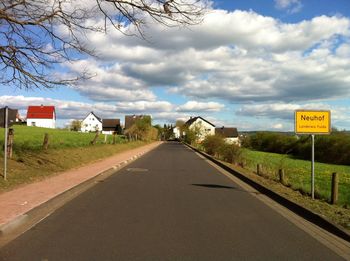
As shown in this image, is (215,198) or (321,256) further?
(215,198)

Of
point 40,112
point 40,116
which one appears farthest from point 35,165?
point 40,112

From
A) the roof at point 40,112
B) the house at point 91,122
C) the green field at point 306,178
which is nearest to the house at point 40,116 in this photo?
the roof at point 40,112

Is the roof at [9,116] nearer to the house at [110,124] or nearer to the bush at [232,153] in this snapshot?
the bush at [232,153]

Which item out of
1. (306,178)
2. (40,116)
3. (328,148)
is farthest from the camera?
(40,116)

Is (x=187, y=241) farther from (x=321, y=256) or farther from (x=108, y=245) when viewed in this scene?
(x=321, y=256)

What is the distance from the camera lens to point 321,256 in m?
6.57

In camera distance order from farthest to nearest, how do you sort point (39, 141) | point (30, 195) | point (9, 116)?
1. point (39, 141)
2. point (9, 116)
3. point (30, 195)

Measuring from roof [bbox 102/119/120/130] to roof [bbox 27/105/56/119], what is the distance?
2531cm

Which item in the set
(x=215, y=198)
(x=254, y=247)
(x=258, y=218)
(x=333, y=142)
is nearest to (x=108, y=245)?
(x=254, y=247)

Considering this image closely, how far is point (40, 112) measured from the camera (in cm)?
14700

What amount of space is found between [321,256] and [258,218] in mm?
2986

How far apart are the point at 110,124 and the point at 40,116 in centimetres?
3096

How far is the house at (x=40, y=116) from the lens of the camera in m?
146

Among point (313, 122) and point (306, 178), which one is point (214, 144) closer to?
point (306, 178)
